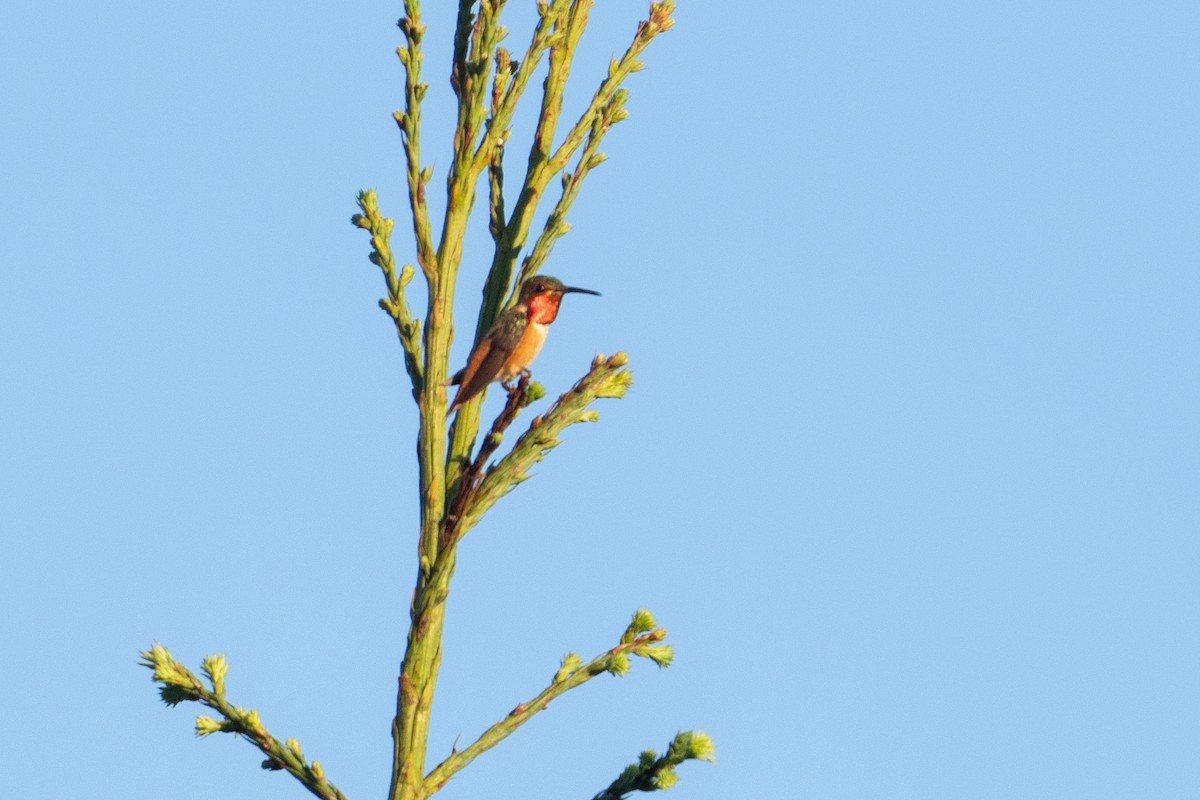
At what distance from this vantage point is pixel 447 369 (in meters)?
5.77

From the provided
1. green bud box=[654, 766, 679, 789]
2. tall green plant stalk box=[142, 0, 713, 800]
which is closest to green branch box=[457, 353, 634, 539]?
tall green plant stalk box=[142, 0, 713, 800]

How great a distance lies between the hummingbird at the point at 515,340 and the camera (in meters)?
6.06

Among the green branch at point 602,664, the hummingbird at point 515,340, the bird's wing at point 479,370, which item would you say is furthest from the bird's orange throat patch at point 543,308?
the green branch at point 602,664

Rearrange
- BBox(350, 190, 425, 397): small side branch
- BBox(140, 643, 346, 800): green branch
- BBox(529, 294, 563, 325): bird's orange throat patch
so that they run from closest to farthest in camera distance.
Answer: BBox(140, 643, 346, 800): green branch, BBox(350, 190, 425, 397): small side branch, BBox(529, 294, 563, 325): bird's orange throat patch

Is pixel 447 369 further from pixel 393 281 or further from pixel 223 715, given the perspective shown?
pixel 223 715

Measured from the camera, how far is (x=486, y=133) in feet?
20.3

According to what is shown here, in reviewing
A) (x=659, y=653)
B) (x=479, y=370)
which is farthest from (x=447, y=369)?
(x=659, y=653)

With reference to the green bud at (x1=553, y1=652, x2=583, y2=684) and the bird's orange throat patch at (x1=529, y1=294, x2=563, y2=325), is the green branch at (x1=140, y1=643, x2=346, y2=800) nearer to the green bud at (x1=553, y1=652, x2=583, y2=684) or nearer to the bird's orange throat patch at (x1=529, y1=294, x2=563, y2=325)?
the green bud at (x1=553, y1=652, x2=583, y2=684)

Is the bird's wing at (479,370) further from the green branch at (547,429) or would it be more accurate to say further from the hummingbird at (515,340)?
the green branch at (547,429)

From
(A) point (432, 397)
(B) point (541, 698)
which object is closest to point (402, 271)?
(A) point (432, 397)

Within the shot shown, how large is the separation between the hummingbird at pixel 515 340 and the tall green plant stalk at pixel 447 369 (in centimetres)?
9

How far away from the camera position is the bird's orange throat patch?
6.86 metres

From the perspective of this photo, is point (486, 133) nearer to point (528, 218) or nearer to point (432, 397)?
point (528, 218)

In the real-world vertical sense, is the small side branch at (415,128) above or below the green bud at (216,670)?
above
